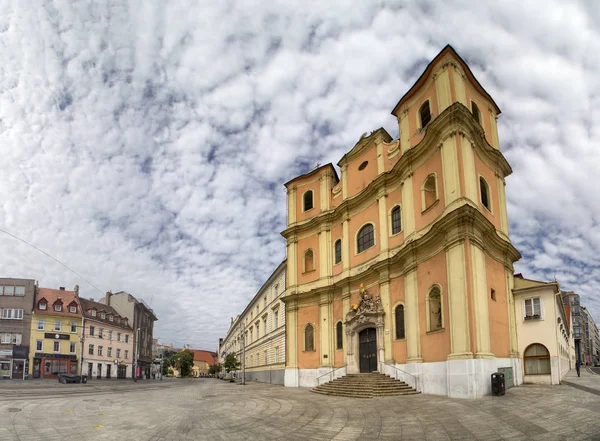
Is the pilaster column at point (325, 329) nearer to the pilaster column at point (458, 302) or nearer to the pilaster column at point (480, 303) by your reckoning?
the pilaster column at point (458, 302)

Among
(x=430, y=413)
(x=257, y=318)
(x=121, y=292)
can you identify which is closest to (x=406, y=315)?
(x=430, y=413)

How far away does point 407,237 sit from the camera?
72.7 feet

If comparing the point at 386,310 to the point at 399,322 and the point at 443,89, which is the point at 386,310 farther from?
the point at 443,89

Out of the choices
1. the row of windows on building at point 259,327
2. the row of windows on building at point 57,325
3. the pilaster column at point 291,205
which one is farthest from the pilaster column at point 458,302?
the row of windows on building at point 57,325

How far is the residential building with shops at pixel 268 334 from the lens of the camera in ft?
120

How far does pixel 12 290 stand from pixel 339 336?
44.4 metres

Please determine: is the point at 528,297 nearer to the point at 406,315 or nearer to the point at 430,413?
the point at 406,315

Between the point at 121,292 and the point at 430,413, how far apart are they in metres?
67.9

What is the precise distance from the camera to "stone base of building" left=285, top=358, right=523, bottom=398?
1609 centimetres

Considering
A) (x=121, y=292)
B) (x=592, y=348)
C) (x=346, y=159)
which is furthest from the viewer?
(x=592, y=348)

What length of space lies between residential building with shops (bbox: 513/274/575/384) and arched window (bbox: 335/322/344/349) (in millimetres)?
10044

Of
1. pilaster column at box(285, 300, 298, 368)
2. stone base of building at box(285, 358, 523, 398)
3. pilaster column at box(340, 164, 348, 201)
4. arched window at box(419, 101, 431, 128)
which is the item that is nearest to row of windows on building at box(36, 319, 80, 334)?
pilaster column at box(285, 300, 298, 368)

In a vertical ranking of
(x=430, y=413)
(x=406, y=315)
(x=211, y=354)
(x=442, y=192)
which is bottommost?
(x=211, y=354)

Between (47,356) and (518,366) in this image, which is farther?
(47,356)
